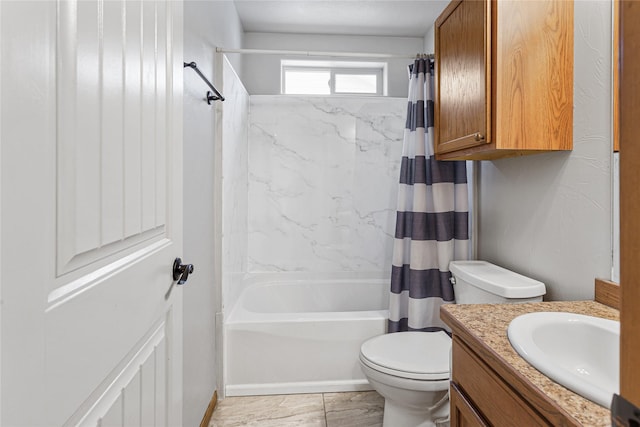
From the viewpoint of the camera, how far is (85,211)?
58 centimetres

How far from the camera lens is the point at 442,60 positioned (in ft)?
5.93

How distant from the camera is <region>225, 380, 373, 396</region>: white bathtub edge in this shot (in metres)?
2.15

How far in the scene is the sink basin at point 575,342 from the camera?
87cm

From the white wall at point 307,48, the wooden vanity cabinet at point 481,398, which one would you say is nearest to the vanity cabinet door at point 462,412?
the wooden vanity cabinet at point 481,398

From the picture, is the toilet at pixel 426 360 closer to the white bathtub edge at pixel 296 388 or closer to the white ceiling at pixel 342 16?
the white bathtub edge at pixel 296 388

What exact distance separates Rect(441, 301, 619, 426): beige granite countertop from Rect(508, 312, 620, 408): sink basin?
0.04m

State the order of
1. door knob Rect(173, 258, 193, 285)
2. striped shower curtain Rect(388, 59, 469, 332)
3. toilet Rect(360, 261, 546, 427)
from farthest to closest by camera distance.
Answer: striped shower curtain Rect(388, 59, 469, 332), toilet Rect(360, 261, 546, 427), door knob Rect(173, 258, 193, 285)

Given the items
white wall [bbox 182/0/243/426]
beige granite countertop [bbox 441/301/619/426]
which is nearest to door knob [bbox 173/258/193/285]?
white wall [bbox 182/0/243/426]

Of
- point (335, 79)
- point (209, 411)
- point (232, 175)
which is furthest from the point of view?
point (335, 79)

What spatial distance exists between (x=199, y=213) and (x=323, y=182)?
4.82 feet

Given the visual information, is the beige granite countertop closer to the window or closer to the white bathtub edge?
the white bathtub edge

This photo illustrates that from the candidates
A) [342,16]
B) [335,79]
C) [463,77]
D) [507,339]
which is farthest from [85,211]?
[335,79]

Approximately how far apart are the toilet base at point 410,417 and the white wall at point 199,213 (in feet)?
2.93

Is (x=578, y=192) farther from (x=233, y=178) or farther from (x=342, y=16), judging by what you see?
(x=342, y=16)
